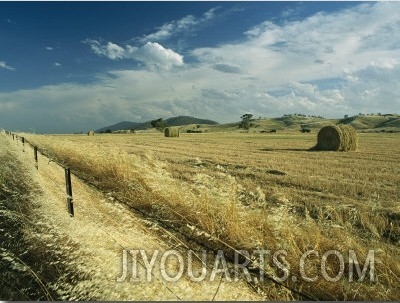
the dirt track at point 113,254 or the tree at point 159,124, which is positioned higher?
the dirt track at point 113,254

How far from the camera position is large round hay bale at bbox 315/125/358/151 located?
3093 centimetres

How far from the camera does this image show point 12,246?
21.4 ft

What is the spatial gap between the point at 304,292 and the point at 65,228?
310 cm

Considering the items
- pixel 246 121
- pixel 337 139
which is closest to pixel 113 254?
pixel 337 139

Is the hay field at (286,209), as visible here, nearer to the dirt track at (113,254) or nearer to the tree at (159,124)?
the dirt track at (113,254)

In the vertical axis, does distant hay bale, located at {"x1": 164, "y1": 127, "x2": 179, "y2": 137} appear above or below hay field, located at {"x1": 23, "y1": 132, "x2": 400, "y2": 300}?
below

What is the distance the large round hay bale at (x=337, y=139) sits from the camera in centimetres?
3093

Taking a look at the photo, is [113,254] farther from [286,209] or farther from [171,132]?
[171,132]

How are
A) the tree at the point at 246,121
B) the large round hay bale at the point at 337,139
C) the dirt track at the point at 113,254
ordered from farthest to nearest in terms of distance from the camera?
1. the tree at the point at 246,121
2. the large round hay bale at the point at 337,139
3. the dirt track at the point at 113,254

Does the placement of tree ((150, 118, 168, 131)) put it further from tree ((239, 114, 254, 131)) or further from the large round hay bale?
the large round hay bale

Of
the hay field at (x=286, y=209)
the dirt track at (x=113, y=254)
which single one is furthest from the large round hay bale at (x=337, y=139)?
the dirt track at (x=113, y=254)

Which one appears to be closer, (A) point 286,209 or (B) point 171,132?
(A) point 286,209

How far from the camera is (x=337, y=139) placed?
102 feet

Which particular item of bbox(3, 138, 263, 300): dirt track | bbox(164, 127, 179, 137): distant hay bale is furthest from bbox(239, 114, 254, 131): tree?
bbox(3, 138, 263, 300): dirt track
